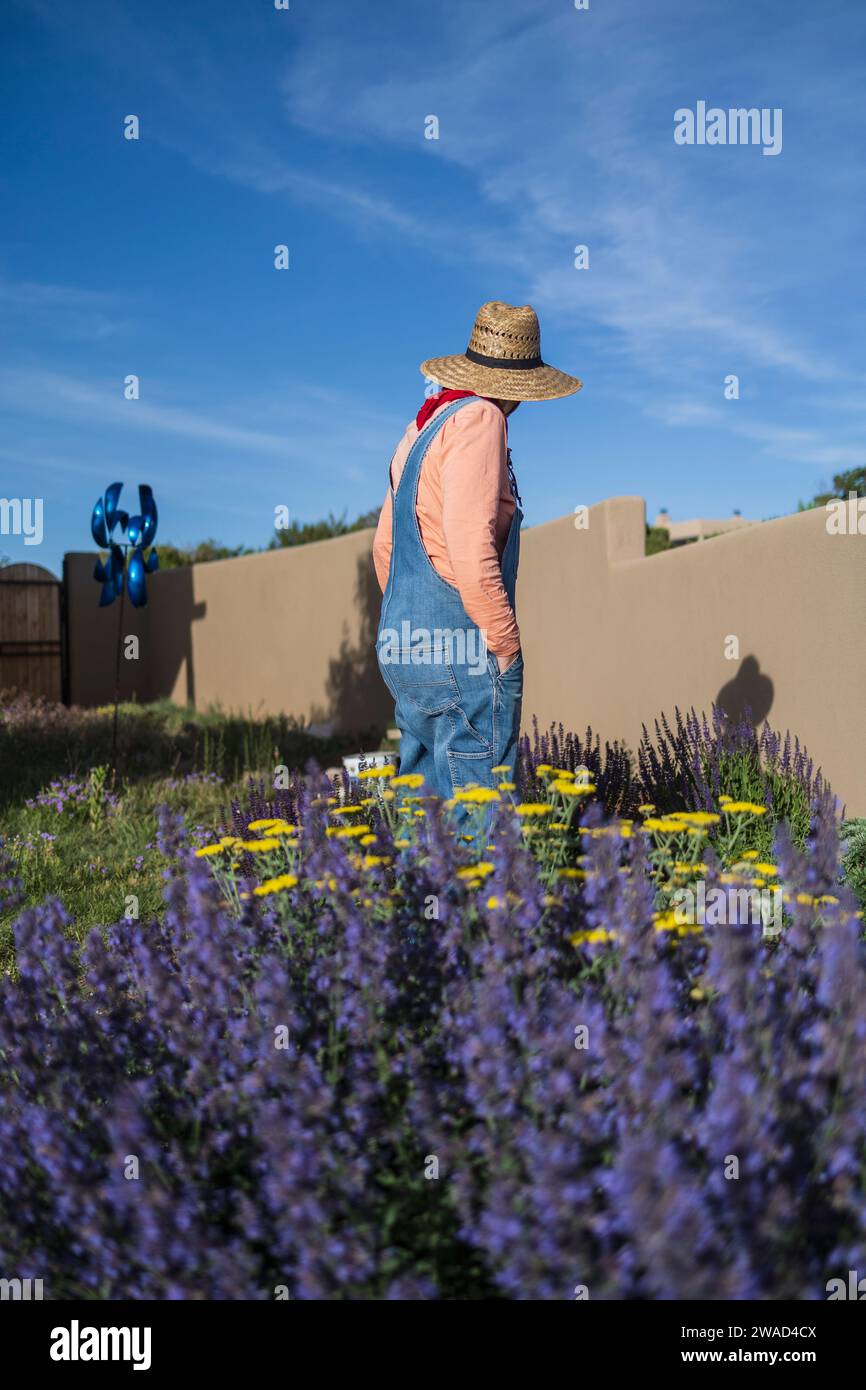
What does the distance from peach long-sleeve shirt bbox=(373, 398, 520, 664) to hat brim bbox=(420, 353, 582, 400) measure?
13cm

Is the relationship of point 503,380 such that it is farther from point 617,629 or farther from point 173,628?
point 173,628

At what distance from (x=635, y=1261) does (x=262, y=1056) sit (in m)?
0.71

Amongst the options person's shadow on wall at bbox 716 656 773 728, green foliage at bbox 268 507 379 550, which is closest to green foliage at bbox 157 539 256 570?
green foliage at bbox 268 507 379 550

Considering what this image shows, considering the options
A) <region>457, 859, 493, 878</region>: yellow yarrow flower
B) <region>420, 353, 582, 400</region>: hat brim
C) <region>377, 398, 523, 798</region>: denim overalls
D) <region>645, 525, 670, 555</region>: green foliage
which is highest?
<region>645, 525, 670, 555</region>: green foliage

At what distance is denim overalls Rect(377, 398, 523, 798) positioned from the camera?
10.9 ft

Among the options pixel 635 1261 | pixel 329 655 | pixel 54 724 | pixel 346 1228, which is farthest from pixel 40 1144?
pixel 329 655

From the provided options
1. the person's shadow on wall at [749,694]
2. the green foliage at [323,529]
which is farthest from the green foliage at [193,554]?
the person's shadow on wall at [749,694]

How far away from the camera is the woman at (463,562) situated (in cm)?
320

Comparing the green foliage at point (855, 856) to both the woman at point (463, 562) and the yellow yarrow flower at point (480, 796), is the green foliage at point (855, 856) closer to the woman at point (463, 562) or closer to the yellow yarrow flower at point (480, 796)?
the woman at point (463, 562)

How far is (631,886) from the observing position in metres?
2.06

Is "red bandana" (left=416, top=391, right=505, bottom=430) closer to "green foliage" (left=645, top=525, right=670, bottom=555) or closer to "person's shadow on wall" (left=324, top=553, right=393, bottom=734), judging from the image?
"person's shadow on wall" (left=324, top=553, right=393, bottom=734)

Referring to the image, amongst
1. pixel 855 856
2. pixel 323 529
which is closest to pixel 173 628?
pixel 323 529
